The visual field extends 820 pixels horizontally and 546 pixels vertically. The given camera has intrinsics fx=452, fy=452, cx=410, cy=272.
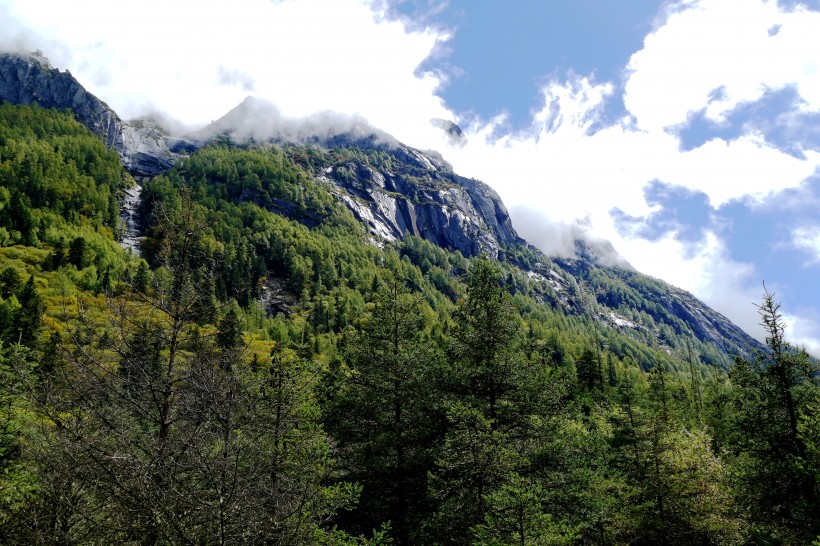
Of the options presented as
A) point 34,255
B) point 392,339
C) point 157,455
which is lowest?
point 157,455

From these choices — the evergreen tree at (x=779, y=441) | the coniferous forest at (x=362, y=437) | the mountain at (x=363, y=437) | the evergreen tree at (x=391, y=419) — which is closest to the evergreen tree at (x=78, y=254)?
the coniferous forest at (x=362, y=437)

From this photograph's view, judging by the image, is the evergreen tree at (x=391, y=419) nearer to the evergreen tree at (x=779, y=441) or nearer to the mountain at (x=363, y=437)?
the mountain at (x=363, y=437)

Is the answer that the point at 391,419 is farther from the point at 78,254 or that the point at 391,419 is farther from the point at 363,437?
the point at 78,254

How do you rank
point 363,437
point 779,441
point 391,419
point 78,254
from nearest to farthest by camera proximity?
point 779,441 → point 391,419 → point 363,437 → point 78,254


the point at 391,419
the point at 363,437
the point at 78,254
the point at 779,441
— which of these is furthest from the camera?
the point at 78,254

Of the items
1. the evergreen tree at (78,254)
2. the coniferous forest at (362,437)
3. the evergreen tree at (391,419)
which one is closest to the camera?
the coniferous forest at (362,437)

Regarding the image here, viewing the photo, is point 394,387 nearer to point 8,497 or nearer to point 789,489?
point 8,497

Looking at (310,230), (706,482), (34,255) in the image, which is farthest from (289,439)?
(310,230)

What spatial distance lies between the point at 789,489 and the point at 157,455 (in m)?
20.9

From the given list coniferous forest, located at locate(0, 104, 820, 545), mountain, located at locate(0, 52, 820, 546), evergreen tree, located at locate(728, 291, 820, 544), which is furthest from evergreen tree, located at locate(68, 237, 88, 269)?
evergreen tree, located at locate(728, 291, 820, 544)

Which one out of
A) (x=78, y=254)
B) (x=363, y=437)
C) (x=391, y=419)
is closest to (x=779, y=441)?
(x=391, y=419)

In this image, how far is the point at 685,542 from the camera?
2125cm

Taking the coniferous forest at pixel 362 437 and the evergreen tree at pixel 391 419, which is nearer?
the coniferous forest at pixel 362 437

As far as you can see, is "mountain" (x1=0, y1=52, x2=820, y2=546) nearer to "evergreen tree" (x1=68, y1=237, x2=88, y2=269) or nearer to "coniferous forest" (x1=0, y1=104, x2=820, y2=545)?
"coniferous forest" (x1=0, y1=104, x2=820, y2=545)
